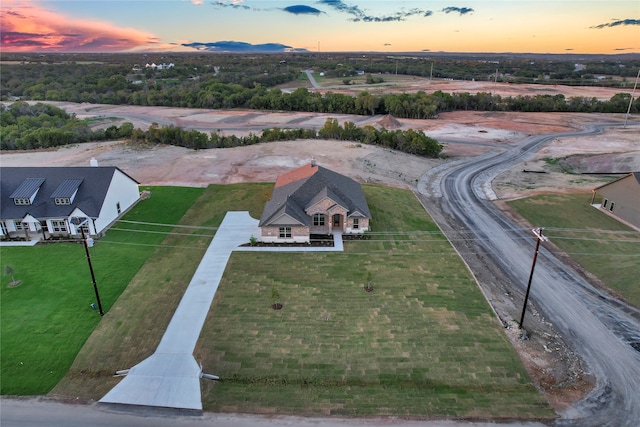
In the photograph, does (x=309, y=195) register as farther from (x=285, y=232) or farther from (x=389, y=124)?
(x=389, y=124)

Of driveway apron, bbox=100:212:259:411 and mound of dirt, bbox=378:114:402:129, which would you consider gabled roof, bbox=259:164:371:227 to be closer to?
driveway apron, bbox=100:212:259:411

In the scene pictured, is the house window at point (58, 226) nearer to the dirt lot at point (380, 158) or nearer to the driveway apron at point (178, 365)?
the driveway apron at point (178, 365)

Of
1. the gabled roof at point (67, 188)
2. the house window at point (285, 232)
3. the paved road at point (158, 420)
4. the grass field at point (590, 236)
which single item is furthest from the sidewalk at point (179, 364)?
the grass field at point (590, 236)

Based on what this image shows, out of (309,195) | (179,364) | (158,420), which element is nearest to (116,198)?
(309,195)

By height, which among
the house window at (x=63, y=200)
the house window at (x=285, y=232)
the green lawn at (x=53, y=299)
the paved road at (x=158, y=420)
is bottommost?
the paved road at (x=158, y=420)

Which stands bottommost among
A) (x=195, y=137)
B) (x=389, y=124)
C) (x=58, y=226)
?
(x=58, y=226)

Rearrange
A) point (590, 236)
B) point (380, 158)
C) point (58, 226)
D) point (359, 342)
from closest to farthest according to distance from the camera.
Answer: point (359, 342), point (58, 226), point (590, 236), point (380, 158)
